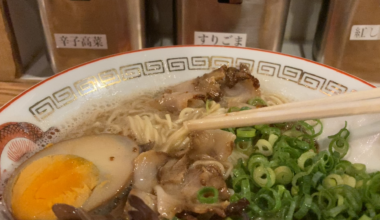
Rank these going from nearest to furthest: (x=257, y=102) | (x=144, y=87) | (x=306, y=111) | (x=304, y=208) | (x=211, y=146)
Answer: (x=304, y=208) → (x=306, y=111) → (x=211, y=146) → (x=257, y=102) → (x=144, y=87)

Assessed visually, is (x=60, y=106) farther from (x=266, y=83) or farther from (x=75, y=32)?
(x=266, y=83)

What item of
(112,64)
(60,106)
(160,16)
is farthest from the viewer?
(160,16)

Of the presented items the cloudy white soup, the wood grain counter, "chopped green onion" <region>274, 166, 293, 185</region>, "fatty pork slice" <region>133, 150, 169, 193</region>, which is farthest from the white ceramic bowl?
the wood grain counter

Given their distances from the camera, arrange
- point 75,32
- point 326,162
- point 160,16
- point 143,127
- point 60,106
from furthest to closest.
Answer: point 160,16 < point 75,32 < point 143,127 < point 60,106 < point 326,162

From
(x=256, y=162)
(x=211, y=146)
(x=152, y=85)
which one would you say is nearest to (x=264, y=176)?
(x=256, y=162)

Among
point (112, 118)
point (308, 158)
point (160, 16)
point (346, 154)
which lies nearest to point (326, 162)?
point (308, 158)

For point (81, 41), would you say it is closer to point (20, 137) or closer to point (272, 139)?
point (20, 137)

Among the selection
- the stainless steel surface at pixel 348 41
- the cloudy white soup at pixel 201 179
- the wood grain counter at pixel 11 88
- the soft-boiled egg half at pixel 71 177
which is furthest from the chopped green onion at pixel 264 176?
the wood grain counter at pixel 11 88
